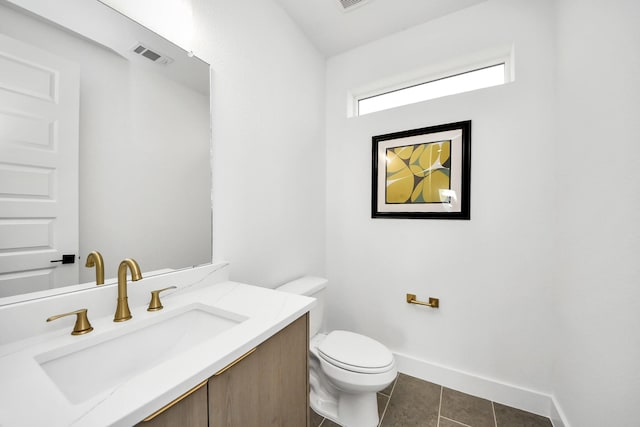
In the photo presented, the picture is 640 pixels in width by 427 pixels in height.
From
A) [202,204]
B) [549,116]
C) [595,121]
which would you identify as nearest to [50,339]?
[202,204]

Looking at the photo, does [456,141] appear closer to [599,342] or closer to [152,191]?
[599,342]

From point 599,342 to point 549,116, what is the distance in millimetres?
1182

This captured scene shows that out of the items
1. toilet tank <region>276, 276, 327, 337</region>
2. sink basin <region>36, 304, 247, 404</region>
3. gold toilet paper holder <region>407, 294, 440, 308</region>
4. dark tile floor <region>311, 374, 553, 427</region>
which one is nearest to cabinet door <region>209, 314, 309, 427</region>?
sink basin <region>36, 304, 247, 404</region>

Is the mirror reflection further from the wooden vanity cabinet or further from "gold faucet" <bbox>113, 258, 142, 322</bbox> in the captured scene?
the wooden vanity cabinet

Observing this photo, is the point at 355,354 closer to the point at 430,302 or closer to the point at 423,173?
the point at 430,302

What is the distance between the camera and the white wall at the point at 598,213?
84 cm

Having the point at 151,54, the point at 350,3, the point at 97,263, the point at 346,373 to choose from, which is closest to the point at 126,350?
the point at 97,263

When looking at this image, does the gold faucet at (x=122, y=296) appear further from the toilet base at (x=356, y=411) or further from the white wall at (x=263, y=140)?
the toilet base at (x=356, y=411)

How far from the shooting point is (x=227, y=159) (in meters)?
1.31

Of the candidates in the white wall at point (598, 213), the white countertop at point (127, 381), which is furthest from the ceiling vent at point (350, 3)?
the white countertop at point (127, 381)

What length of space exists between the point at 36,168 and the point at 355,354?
1509 millimetres

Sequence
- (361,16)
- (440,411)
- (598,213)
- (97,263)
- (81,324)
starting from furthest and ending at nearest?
(361,16)
(440,411)
(598,213)
(97,263)
(81,324)

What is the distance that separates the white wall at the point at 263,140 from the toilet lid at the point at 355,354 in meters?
0.51

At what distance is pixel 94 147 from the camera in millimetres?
859
